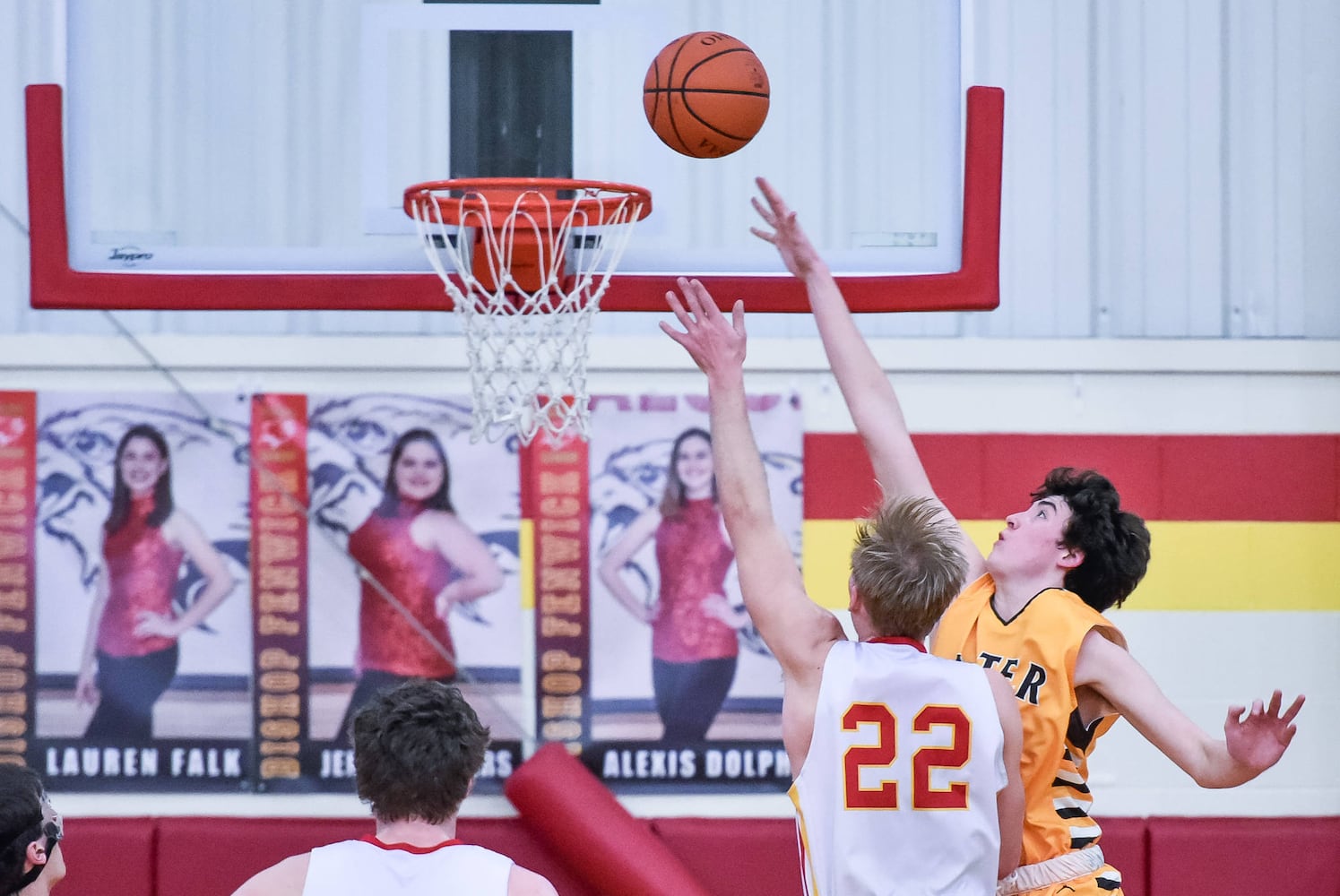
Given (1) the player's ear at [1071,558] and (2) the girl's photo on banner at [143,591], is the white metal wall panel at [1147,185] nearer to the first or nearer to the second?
(2) the girl's photo on banner at [143,591]

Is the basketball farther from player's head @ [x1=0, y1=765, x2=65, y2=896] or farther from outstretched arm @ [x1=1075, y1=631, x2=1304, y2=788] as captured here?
player's head @ [x1=0, y1=765, x2=65, y2=896]

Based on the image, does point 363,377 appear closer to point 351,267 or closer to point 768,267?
point 351,267

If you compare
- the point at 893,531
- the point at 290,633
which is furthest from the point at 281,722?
the point at 893,531

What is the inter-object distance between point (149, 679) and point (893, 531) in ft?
9.64

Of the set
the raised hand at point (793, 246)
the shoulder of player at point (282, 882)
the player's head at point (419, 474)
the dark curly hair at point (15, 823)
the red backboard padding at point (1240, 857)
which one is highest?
the raised hand at point (793, 246)

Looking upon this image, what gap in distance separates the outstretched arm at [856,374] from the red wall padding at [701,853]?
1.73m

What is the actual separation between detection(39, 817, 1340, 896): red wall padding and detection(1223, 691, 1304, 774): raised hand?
2.03 meters

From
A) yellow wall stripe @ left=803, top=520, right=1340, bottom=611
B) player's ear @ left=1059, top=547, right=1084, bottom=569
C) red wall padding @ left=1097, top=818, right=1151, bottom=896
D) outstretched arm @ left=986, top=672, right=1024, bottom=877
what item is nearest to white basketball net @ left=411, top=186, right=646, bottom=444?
player's ear @ left=1059, top=547, right=1084, bottom=569

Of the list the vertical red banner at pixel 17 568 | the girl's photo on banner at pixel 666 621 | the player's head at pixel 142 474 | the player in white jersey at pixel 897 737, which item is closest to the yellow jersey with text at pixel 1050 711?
the player in white jersey at pixel 897 737

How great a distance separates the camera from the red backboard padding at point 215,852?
157 inches

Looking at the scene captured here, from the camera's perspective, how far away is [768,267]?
320cm

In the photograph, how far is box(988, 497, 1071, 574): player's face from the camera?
257 centimetres

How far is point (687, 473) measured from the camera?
4.06m

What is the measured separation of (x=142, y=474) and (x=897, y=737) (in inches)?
116
